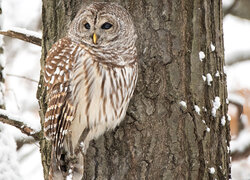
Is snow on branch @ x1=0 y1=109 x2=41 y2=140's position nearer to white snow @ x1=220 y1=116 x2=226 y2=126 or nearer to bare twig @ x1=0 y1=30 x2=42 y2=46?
bare twig @ x1=0 y1=30 x2=42 y2=46

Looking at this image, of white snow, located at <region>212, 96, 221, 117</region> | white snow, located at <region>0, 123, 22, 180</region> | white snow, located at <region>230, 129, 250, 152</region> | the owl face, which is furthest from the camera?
white snow, located at <region>230, 129, 250, 152</region>

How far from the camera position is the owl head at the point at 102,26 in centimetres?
369

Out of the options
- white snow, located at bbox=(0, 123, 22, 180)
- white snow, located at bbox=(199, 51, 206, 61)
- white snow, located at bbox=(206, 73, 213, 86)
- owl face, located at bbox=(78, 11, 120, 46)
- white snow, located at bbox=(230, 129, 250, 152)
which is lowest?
white snow, located at bbox=(0, 123, 22, 180)

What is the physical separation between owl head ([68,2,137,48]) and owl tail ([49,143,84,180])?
2.99 ft

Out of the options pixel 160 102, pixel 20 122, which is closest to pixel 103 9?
pixel 160 102

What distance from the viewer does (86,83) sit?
11.5ft

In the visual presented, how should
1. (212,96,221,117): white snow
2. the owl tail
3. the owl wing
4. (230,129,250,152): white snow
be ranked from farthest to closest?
(230,129,250,152): white snow, (212,96,221,117): white snow, the owl tail, the owl wing

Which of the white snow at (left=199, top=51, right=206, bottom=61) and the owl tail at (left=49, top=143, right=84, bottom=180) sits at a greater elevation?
the white snow at (left=199, top=51, right=206, bottom=61)

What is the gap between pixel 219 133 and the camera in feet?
12.1

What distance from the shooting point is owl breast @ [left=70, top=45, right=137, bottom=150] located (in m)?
3.52

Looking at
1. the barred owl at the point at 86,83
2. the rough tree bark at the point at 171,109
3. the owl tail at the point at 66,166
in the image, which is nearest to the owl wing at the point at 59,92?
the barred owl at the point at 86,83

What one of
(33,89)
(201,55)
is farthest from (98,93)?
(33,89)

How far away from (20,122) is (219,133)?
153cm

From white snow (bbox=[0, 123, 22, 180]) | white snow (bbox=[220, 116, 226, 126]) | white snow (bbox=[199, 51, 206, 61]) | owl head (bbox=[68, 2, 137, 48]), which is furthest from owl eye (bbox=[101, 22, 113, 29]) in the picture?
white snow (bbox=[0, 123, 22, 180])
